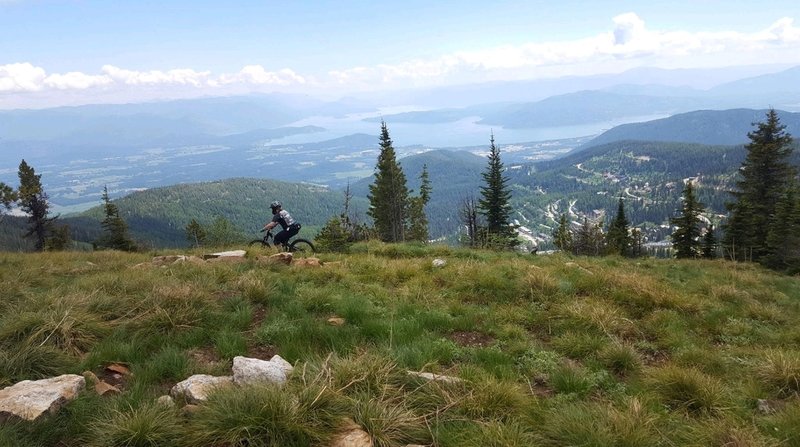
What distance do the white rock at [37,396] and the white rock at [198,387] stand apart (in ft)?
3.07

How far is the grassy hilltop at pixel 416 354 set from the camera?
11.0 feet

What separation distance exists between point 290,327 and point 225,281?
3.20 m

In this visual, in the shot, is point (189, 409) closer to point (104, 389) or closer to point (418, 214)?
point (104, 389)

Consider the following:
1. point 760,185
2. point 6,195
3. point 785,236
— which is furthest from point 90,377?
point 760,185

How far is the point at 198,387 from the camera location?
12.8 ft

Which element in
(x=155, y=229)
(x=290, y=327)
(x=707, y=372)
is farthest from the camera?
(x=155, y=229)

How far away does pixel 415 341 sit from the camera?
18.3ft

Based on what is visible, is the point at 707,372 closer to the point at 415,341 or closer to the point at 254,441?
the point at 415,341

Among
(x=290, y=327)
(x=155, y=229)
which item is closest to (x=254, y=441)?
(x=290, y=327)

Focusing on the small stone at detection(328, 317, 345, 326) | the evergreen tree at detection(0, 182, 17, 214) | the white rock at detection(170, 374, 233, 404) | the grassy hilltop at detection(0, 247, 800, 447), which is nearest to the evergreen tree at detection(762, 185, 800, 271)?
the grassy hilltop at detection(0, 247, 800, 447)

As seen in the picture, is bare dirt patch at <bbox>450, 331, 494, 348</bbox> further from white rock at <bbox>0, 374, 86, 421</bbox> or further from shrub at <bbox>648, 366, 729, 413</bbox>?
white rock at <bbox>0, 374, 86, 421</bbox>

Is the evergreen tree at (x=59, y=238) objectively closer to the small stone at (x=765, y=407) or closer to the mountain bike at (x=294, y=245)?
the mountain bike at (x=294, y=245)

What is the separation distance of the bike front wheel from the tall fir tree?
38332mm

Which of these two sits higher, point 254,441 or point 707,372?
point 254,441
